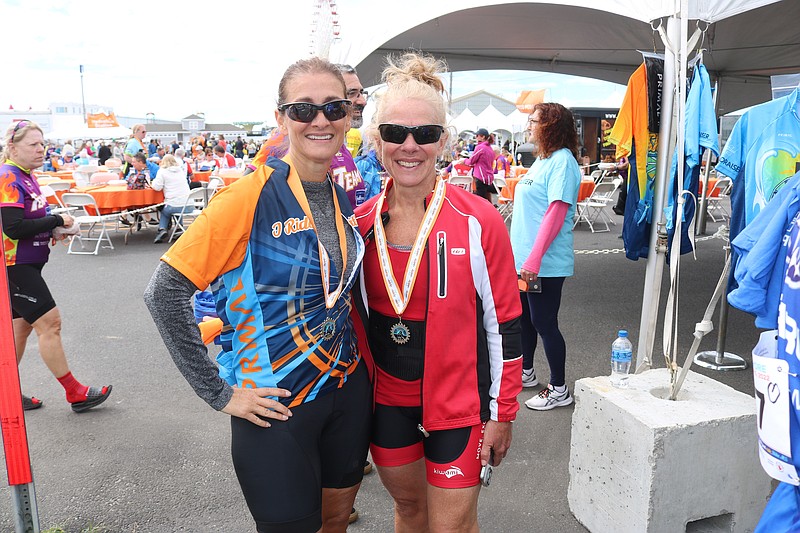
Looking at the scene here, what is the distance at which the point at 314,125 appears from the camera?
5.89ft

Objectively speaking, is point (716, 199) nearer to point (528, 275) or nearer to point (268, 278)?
point (528, 275)

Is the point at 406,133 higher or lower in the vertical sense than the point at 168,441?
higher

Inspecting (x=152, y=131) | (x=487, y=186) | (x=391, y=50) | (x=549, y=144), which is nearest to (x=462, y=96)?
(x=152, y=131)

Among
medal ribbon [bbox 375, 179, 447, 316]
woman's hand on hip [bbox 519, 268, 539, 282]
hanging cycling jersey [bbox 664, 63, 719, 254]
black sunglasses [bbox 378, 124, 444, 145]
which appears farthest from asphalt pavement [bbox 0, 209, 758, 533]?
hanging cycling jersey [bbox 664, 63, 719, 254]

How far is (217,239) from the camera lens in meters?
1.61

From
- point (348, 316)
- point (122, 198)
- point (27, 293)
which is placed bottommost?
point (27, 293)

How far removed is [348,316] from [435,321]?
28 cm

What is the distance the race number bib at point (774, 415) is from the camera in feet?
4.50

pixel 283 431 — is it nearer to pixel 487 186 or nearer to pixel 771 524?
pixel 771 524

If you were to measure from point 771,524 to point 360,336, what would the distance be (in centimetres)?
123

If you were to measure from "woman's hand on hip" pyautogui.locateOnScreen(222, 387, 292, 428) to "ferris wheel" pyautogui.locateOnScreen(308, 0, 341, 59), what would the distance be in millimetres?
3189

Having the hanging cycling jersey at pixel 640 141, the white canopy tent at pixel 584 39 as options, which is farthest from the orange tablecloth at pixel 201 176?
the hanging cycling jersey at pixel 640 141

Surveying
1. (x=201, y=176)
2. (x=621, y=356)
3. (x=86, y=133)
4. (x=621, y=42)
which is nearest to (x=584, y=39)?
(x=621, y=42)

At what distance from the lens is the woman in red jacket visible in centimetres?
190
